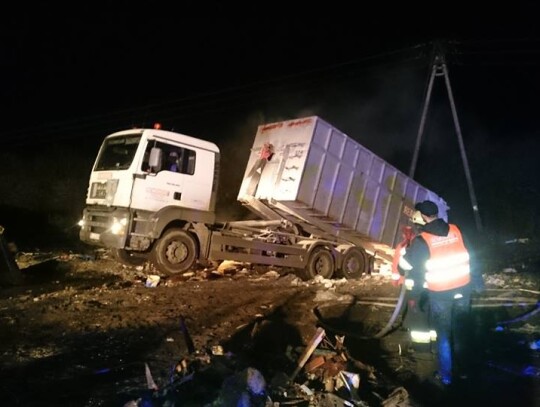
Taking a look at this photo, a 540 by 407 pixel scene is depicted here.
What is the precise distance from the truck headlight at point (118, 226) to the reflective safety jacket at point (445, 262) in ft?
15.3

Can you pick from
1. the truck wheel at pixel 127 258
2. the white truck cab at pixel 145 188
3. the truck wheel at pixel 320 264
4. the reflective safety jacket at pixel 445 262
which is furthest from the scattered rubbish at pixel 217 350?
the truck wheel at pixel 320 264

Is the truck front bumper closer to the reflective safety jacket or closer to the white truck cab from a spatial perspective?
the white truck cab

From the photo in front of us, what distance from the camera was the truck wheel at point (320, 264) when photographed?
868cm

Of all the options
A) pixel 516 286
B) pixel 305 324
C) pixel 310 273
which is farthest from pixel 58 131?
pixel 516 286

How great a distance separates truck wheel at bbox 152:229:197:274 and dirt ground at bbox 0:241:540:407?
0.83 feet

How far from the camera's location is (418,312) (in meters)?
4.34

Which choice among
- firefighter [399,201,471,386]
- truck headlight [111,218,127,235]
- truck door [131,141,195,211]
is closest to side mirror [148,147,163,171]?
truck door [131,141,195,211]

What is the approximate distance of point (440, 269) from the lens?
148 inches

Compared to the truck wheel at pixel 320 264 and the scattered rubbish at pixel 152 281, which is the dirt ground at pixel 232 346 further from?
the truck wheel at pixel 320 264

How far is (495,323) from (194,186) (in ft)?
16.1

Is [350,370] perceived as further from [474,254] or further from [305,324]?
[474,254]

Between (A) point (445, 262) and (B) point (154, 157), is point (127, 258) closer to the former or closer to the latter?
Answer: (B) point (154, 157)

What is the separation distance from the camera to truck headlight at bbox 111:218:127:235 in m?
6.89

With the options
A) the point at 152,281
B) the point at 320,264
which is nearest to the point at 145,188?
the point at 152,281
